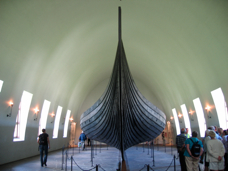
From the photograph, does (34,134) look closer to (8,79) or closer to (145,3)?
(8,79)

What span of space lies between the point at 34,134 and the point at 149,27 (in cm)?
847

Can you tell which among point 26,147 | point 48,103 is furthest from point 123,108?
point 48,103

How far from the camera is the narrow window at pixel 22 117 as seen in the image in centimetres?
1047

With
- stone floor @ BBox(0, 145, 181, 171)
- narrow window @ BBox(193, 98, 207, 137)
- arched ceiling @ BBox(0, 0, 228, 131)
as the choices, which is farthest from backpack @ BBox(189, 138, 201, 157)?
narrow window @ BBox(193, 98, 207, 137)

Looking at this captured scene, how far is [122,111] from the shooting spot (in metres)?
5.90

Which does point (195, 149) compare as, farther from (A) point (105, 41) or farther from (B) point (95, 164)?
(A) point (105, 41)

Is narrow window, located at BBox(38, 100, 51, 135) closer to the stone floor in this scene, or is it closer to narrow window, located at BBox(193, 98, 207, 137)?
the stone floor

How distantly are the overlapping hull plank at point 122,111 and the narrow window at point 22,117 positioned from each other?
4.46 m

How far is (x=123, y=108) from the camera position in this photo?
19.3ft

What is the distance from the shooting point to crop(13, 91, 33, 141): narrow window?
10.5m

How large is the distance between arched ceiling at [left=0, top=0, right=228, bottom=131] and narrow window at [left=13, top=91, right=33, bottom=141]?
39 centimetres

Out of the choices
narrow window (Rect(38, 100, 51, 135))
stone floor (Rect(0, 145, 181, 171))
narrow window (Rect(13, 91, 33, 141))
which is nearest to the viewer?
stone floor (Rect(0, 145, 181, 171))

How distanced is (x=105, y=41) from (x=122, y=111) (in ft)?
27.8

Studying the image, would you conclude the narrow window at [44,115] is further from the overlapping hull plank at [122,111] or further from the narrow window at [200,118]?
the narrow window at [200,118]
